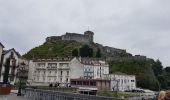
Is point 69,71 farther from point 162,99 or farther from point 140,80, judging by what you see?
point 162,99

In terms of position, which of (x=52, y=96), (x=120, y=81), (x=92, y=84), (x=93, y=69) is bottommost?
(x=52, y=96)

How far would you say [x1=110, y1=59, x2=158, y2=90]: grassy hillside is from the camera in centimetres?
10525

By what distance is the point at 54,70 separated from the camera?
84438 mm

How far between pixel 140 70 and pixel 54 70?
1685 inches

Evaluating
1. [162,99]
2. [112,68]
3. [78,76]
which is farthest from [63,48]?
[162,99]

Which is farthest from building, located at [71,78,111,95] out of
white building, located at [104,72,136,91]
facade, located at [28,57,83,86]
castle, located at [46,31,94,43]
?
castle, located at [46,31,94,43]

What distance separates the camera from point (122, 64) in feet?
395

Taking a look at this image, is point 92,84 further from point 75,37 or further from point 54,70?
point 75,37

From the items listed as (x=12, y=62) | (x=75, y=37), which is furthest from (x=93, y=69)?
(x=75, y=37)

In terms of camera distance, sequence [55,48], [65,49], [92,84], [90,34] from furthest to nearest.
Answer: [90,34]
[55,48]
[65,49]
[92,84]

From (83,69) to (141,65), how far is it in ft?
123

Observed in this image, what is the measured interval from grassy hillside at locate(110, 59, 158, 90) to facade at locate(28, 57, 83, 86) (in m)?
29.4

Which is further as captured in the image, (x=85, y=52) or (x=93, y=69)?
(x=85, y=52)

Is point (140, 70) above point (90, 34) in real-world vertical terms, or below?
below
